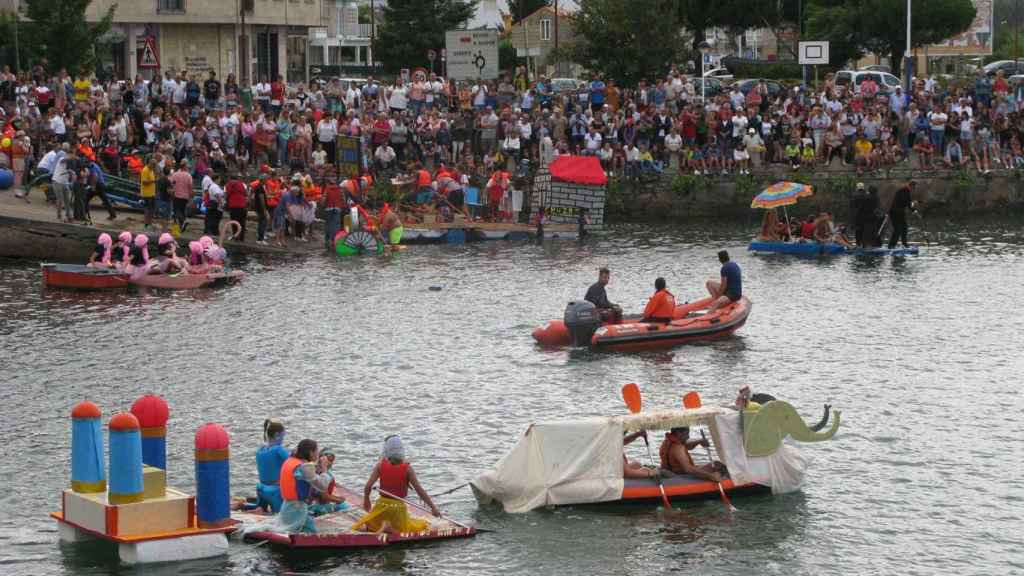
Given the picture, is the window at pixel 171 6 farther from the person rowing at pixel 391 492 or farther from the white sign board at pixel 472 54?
the person rowing at pixel 391 492

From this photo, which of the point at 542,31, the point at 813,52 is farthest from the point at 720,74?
the point at 542,31

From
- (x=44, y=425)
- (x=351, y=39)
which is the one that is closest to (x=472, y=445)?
(x=44, y=425)

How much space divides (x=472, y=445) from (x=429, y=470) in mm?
1445

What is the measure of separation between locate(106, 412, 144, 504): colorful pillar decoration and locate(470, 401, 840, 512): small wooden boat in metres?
4.63

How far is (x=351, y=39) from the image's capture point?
11475 centimetres

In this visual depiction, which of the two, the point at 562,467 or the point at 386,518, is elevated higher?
the point at 562,467

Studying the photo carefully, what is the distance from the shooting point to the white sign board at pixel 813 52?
5747 cm

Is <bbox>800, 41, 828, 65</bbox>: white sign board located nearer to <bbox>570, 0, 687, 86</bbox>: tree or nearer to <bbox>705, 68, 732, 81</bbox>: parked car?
<bbox>570, 0, 687, 86</bbox>: tree

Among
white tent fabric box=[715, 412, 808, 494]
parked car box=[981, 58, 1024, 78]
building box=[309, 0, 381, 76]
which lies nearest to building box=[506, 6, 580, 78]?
building box=[309, 0, 381, 76]

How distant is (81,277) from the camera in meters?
36.5

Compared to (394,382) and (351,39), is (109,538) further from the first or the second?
(351,39)

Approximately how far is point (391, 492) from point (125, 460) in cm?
314

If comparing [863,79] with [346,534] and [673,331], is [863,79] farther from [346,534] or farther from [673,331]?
[346,534]

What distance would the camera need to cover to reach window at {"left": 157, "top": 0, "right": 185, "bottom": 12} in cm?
6512
